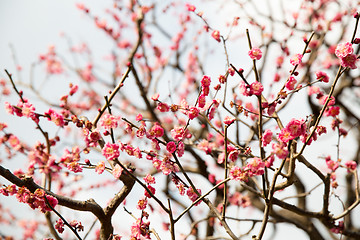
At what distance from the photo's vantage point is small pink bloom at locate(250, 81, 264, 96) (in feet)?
7.70

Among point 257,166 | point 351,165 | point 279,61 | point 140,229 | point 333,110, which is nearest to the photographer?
point 257,166

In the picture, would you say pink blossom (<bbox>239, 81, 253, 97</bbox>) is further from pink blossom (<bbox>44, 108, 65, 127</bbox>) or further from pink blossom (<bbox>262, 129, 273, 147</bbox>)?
pink blossom (<bbox>44, 108, 65, 127</bbox>)

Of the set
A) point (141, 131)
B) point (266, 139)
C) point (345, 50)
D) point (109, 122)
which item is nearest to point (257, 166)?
point (266, 139)

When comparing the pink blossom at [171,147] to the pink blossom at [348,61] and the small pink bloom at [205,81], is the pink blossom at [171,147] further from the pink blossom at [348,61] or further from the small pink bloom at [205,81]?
the pink blossom at [348,61]

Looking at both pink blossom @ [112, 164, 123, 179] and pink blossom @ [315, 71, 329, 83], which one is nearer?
pink blossom @ [112, 164, 123, 179]

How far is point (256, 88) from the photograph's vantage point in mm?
2359

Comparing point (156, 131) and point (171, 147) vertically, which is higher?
point (156, 131)

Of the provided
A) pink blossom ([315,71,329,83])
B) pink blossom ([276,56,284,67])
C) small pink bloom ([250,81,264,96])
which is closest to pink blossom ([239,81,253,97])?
small pink bloom ([250,81,264,96])

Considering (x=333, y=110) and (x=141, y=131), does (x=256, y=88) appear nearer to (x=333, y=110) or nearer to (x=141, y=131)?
(x=141, y=131)

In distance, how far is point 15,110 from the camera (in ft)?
10.5

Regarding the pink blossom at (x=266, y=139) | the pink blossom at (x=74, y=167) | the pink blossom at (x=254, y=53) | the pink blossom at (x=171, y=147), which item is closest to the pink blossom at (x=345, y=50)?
the pink blossom at (x=254, y=53)

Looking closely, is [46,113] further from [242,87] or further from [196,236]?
[196,236]

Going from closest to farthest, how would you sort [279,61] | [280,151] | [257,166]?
[280,151]
[257,166]
[279,61]

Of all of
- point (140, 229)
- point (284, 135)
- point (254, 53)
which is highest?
point (254, 53)
